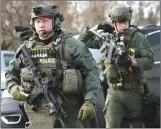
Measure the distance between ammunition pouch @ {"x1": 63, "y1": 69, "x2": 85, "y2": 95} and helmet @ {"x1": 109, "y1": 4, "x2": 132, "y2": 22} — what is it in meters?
1.34

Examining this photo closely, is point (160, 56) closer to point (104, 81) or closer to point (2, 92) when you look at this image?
point (104, 81)

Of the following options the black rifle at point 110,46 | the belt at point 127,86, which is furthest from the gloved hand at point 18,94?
the belt at point 127,86

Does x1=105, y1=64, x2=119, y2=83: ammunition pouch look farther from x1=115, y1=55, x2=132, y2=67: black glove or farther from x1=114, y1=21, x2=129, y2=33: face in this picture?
x1=114, y1=21, x2=129, y2=33: face

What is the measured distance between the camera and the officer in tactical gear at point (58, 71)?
4.10 metres

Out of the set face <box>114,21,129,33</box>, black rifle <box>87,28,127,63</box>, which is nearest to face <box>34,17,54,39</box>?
black rifle <box>87,28,127,63</box>

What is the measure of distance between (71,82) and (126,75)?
4.23 ft

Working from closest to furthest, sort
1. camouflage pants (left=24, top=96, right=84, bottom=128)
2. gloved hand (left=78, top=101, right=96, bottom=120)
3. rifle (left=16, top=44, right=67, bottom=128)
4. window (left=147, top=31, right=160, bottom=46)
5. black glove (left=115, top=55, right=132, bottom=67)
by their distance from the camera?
gloved hand (left=78, top=101, right=96, bottom=120), rifle (left=16, top=44, right=67, bottom=128), camouflage pants (left=24, top=96, right=84, bottom=128), black glove (left=115, top=55, right=132, bottom=67), window (left=147, top=31, right=160, bottom=46)

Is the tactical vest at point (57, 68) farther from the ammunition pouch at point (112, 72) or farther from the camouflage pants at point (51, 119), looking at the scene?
the ammunition pouch at point (112, 72)

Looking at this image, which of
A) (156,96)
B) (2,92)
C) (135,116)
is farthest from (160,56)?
(2,92)

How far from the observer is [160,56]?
20.1 feet

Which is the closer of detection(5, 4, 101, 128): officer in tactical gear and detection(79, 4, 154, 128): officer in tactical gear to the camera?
detection(5, 4, 101, 128): officer in tactical gear

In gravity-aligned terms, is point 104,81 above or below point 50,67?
below

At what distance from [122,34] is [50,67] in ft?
4.70

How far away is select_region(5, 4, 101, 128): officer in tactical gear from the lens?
410cm
